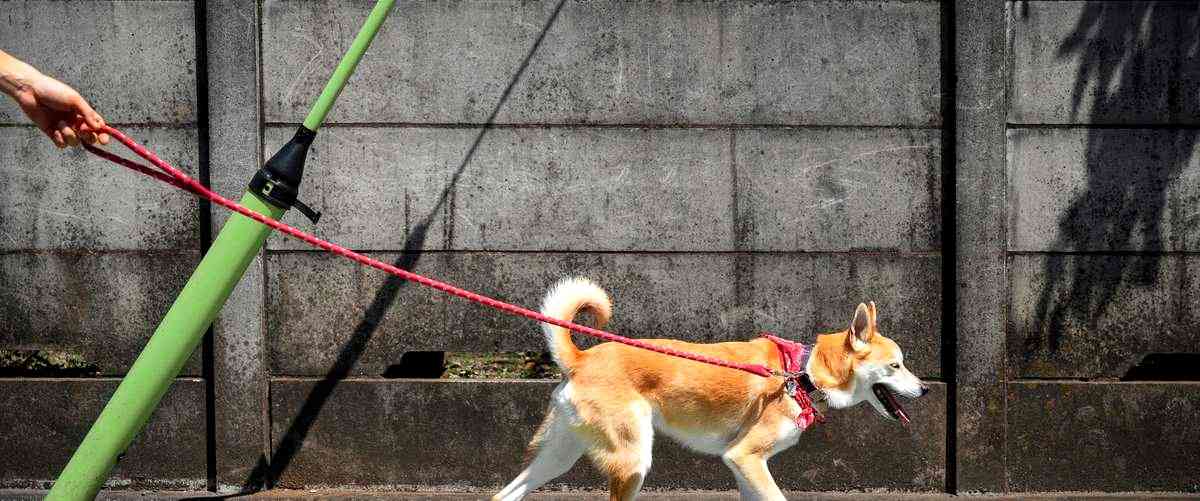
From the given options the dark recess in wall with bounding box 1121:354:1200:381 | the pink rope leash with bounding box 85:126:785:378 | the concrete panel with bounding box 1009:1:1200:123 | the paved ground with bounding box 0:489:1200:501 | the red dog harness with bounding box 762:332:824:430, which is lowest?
the paved ground with bounding box 0:489:1200:501

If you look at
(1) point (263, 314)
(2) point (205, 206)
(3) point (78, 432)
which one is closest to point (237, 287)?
(1) point (263, 314)

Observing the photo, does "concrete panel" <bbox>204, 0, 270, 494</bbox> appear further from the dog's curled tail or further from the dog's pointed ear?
the dog's pointed ear

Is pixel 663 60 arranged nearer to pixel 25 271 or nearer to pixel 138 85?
pixel 138 85

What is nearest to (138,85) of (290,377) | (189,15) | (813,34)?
(189,15)

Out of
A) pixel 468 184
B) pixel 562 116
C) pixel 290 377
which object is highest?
pixel 562 116

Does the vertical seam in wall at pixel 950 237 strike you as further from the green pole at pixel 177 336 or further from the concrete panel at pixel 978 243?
the green pole at pixel 177 336

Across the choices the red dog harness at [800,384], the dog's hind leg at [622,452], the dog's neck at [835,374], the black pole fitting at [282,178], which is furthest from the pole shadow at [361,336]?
the black pole fitting at [282,178]

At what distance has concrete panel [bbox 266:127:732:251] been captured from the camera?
251 inches

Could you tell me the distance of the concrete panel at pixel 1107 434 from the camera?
624 centimetres

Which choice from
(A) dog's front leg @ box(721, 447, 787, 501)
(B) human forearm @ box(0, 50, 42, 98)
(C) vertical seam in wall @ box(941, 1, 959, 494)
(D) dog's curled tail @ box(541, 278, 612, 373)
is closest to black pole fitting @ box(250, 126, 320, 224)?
(B) human forearm @ box(0, 50, 42, 98)

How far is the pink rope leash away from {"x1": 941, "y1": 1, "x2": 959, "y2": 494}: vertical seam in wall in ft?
6.05

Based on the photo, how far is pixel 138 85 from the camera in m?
6.34

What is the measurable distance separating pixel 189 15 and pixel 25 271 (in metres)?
1.79

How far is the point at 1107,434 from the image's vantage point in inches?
247
